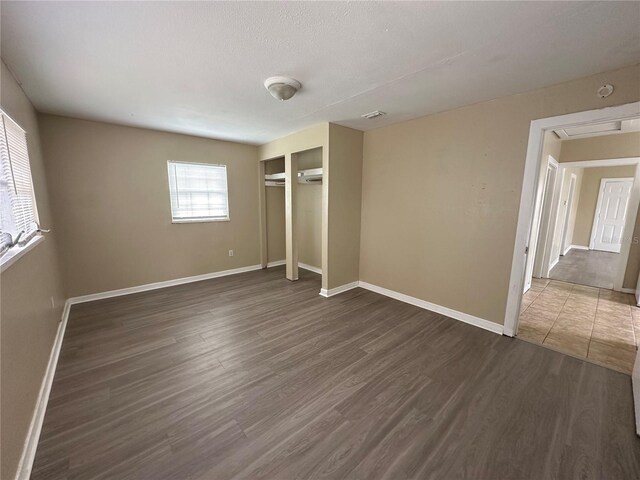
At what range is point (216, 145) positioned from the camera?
454 cm

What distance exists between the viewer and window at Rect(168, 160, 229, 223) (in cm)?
421

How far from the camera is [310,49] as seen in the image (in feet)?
5.82

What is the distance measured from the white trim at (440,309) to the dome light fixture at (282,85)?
2975mm

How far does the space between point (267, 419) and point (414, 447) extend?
95cm

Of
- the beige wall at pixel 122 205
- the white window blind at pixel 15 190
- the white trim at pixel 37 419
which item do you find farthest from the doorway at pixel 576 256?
the beige wall at pixel 122 205

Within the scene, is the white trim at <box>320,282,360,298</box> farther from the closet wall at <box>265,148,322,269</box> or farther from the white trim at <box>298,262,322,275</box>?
the closet wall at <box>265,148,322,269</box>

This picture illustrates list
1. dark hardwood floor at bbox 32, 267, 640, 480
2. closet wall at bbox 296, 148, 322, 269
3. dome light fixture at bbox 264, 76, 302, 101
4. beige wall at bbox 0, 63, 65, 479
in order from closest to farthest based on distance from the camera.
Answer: beige wall at bbox 0, 63, 65, 479 → dark hardwood floor at bbox 32, 267, 640, 480 → dome light fixture at bbox 264, 76, 302, 101 → closet wall at bbox 296, 148, 322, 269

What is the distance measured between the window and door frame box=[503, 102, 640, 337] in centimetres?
447

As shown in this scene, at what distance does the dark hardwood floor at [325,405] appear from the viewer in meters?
1.41

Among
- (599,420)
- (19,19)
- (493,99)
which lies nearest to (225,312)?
(19,19)

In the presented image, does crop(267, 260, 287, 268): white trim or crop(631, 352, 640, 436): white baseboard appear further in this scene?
crop(267, 260, 287, 268): white trim

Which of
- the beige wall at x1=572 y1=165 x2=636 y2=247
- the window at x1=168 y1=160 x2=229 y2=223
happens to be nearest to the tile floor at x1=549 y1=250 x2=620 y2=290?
the beige wall at x1=572 y1=165 x2=636 y2=247

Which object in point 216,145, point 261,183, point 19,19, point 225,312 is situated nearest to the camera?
point 19,19

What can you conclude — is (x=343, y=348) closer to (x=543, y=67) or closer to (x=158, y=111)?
(x=543, y=67)
